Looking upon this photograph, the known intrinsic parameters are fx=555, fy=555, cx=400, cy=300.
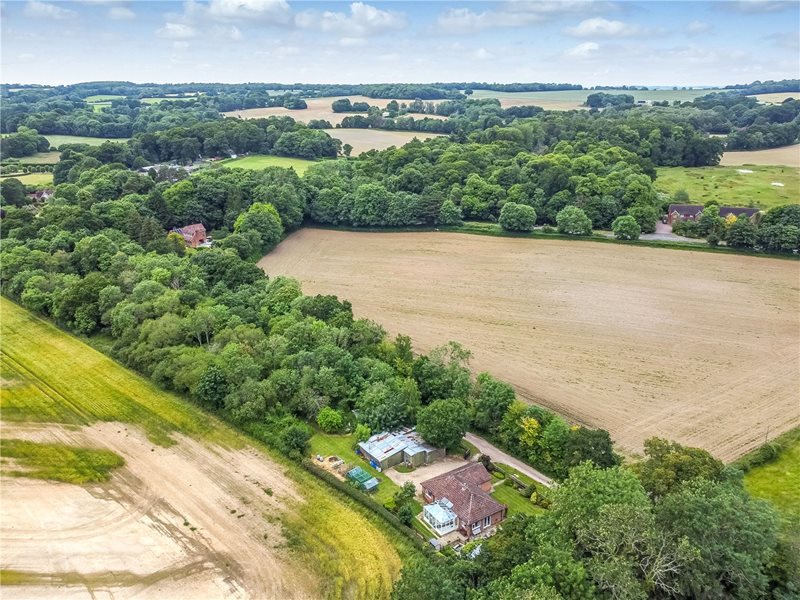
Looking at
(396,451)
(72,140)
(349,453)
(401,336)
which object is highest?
(72,140)

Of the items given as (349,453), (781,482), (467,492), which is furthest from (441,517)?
(781,482)

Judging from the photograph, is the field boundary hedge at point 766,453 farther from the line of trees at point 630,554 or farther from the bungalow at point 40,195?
the bungalow at point 40,195

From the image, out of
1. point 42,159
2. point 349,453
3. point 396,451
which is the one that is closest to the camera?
point 396,451

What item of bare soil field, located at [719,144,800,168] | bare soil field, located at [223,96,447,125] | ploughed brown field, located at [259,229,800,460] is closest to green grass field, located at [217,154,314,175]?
ploughed brown field, located at [259,229,800,460]

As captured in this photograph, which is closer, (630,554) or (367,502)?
(630,554)

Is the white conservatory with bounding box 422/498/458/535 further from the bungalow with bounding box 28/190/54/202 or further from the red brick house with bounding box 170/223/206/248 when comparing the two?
the bungalow with bounding box 28/190/54/202

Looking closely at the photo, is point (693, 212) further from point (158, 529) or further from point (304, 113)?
point (304, 113)

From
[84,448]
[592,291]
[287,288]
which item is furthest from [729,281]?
[84,448]
